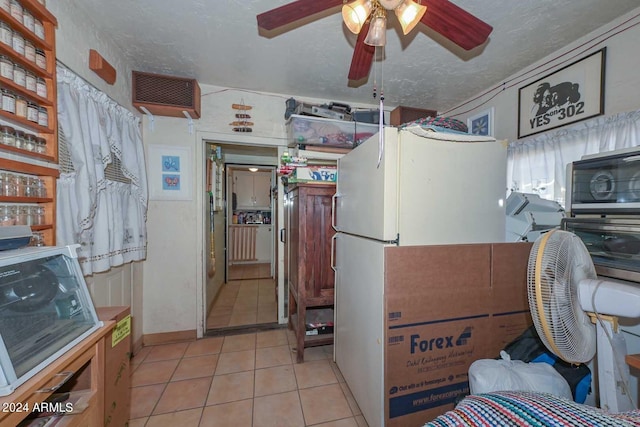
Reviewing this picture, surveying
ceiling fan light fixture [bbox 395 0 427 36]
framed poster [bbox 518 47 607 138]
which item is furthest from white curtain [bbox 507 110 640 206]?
ceiling fan light fixture [bbox 395 0 427 36]

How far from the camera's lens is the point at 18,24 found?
1.02 meters

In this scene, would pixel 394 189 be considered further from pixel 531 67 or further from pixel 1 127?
pixel 531 67

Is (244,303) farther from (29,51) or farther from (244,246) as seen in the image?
(29,51)

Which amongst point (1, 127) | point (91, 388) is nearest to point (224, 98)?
point (1, 127)

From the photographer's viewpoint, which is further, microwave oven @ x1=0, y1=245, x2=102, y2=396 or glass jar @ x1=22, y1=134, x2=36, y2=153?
glass jar @ x1=22, y1=134, x2=36, y2=153

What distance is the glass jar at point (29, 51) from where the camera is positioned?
108 cm

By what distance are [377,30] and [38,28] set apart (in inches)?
63.5

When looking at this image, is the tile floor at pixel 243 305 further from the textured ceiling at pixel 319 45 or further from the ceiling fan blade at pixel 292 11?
the ceiling fan blade at pixel 292 11

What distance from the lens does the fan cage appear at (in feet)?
2.91

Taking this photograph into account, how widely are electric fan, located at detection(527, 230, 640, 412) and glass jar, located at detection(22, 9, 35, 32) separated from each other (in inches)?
94.2

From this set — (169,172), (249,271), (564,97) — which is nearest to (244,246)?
(249,271)

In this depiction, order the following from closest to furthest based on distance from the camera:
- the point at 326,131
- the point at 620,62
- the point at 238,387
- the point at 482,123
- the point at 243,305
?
the point at 620,62
the point at 238,387
the point at 326,131
the point at 482,123
the point at 243,305

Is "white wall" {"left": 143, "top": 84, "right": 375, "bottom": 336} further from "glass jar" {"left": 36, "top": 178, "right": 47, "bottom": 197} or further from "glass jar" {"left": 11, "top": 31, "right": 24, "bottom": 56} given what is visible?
"glass jar" {"left": 11, "top": 31, "right": 24, "bottom": 56}

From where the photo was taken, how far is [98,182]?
1635mm
